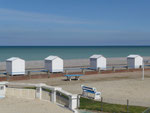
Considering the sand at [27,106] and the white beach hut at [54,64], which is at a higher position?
the white beach hut at [54,64]

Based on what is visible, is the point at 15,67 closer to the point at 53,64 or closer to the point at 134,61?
the point at 53,64

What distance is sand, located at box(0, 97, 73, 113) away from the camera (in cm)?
1341

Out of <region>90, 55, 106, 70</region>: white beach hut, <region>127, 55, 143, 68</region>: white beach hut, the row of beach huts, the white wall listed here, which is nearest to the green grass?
the white wall

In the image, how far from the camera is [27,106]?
14312 mm

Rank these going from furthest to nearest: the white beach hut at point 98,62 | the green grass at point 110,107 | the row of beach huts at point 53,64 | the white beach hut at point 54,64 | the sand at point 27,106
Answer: the white beach hut at point 98,62
the white beach hut at point 54,64
the row of beach huts at point 53,64
the sand at point 27,106
the green grass at point 110,107

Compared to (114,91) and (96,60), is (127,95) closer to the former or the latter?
(114,91)

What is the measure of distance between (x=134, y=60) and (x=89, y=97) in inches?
800

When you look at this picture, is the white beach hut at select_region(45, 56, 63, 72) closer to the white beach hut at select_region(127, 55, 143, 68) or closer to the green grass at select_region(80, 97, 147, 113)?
the white beach hut at select_region(127, 55, 143, 68)

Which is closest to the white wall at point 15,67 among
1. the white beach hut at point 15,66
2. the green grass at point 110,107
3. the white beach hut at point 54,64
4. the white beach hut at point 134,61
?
the white beach hut at point 15,66

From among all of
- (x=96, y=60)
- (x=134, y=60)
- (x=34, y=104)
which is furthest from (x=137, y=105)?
(x=134, y=60)

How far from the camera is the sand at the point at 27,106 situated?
13.4 m

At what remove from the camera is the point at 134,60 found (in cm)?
3572

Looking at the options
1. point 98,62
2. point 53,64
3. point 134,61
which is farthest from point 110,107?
point 134,61

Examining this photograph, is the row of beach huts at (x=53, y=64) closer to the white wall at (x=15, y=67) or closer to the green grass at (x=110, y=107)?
the white wall at (x=15, y=67)
